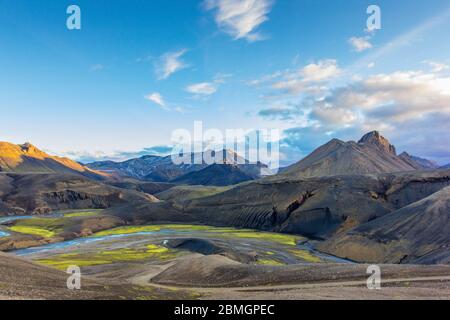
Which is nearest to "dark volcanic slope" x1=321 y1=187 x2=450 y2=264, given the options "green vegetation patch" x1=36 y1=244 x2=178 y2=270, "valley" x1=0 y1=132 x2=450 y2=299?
"valley" x1=0 y1=132 x2=450 y2=299

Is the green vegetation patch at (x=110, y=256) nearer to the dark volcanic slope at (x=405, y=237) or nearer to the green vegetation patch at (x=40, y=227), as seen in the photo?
the dark volcanic slope at (x=405, y=237)

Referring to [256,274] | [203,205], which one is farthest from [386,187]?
[256,274]

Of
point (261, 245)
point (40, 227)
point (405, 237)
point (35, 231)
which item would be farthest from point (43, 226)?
point (405, 237)

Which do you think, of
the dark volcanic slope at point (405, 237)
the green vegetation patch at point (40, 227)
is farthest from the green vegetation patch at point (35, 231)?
the dark volcanic slope at point (405, 237)

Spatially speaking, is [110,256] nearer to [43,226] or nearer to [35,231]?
[35,231]
